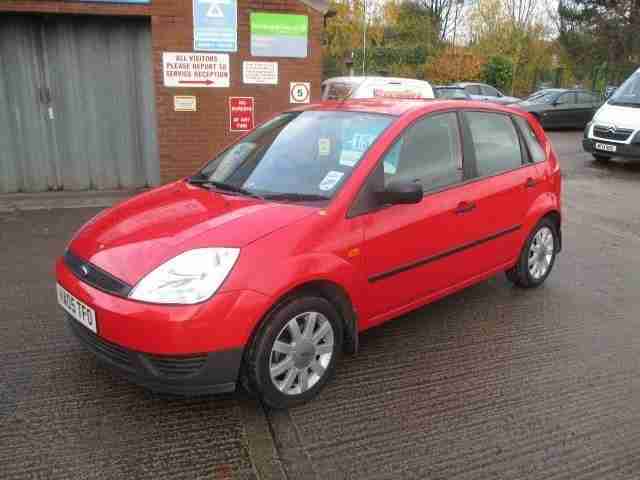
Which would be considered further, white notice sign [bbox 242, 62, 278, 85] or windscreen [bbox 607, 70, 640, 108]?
windscreen [bbox 607, 70, 640, 108]

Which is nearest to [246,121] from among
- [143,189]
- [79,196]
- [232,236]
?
[143,189]

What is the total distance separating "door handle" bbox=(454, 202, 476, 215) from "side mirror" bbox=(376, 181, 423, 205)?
0.67 metres

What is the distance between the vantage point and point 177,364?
110 inches

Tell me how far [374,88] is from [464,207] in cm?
549

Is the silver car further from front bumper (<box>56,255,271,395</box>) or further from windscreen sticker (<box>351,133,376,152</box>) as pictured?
front bumper (<box>56,255,271,395</box>)

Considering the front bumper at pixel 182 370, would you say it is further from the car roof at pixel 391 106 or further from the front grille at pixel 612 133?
the front grille at pixel 612 133

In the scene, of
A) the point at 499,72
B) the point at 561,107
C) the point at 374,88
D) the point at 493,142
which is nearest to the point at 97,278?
the point at 493,142

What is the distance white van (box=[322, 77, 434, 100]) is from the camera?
9.02 meters

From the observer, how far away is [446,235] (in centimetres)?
392

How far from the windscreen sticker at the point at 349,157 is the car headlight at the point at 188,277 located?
0.98 metres

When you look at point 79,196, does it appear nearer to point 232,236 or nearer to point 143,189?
point 143,189

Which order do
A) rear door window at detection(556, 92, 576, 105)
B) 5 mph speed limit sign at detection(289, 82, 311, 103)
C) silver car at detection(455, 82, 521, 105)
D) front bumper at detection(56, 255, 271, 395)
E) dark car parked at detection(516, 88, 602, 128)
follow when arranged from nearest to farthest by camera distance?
front bumper at detection(56, 255, 271, 395), 5 mph speed limit sign at detection(289, 82, 311, 103), dark car parked at detection(516, 88, 602, 128), rear door window at detection(556, 92, 576, 105), silver car at detection(455, 82, 521, 105)

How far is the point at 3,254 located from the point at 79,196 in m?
2.49

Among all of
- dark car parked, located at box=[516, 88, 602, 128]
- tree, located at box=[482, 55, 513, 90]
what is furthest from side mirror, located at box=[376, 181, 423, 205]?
tree, located at box=[482, 55, 513, 90]
